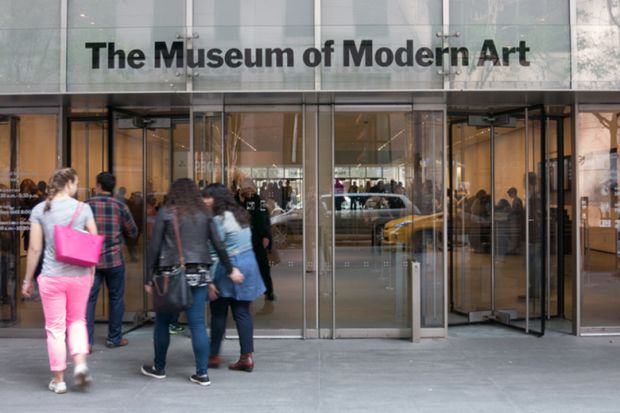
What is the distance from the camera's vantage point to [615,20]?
762 centimetres

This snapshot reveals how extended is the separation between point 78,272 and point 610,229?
6369 millimetres

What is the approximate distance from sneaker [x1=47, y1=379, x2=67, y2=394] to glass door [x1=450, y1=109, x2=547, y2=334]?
203 inches

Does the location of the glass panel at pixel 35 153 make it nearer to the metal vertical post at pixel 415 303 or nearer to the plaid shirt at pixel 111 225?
the plaid shirt at pixel 111 225

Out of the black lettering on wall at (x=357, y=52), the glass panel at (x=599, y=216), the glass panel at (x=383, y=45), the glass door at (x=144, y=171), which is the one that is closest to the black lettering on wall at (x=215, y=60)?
the glass panel at (x=383, y=45)

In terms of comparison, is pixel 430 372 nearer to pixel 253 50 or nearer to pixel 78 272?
pixel 78 272

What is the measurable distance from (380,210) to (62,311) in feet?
12.9

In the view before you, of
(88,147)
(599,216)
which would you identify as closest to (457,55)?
(599,216)

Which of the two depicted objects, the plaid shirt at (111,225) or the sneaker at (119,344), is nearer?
the plaid shirt at (111,225)

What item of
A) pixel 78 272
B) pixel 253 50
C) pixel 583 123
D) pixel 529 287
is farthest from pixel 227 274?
pixel 583 123

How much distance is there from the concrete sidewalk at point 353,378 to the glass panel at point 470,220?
135 centimetres

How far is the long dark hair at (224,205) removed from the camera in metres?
6.31

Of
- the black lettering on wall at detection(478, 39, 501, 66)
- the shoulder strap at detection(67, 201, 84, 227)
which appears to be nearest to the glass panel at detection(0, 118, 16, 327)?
the shoulder strap at detection(67, 201, 84, 227)

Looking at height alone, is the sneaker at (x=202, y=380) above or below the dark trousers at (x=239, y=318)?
below

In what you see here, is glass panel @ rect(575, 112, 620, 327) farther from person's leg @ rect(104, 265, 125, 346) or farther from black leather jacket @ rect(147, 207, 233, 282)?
person's leg @ rect(104, 265, 125, 346)
